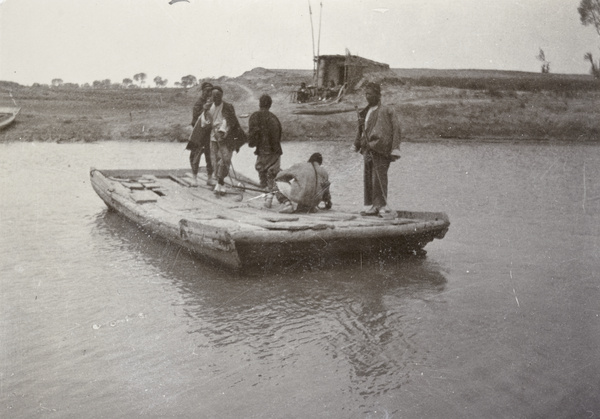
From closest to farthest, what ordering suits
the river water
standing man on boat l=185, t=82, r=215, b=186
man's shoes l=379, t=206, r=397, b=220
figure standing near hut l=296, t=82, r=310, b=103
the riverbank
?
1. the river water
2. man's shoes l=379, t=206, r=397, b=220
3. standing man on boat l=185, t=82, r=215, b=186
4. the riverbank
5. figure standing near hut l=296, t=82, r=310, b=103

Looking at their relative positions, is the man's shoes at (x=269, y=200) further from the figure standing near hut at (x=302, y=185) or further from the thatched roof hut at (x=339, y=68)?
the thatched roof hut at (x=339, y=68)

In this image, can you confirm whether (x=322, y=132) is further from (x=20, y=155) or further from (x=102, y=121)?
(x=20, y=155)

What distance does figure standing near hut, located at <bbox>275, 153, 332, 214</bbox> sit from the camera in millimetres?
7848

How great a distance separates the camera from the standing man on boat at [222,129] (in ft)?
31.6

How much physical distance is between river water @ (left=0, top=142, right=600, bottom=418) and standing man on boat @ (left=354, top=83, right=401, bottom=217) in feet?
2.93

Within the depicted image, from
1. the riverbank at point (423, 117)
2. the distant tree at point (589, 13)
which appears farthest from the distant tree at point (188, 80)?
the distant tree at point (589, 13)

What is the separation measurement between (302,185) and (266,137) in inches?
69.6

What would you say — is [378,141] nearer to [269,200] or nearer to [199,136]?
[269,200]

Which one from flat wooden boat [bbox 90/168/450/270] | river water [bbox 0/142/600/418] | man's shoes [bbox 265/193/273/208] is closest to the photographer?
river water [bbox 0/142/600/418]

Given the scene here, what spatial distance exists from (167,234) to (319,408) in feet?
12.7

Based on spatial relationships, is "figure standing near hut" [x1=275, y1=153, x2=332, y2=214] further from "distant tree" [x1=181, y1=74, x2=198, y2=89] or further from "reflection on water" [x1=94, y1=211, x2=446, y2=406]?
"distant tree" [x1=181, y1=74, x2=198, y2=89]

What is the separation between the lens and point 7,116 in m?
27.6

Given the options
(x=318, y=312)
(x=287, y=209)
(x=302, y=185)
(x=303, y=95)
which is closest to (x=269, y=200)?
(x=287, y=209)

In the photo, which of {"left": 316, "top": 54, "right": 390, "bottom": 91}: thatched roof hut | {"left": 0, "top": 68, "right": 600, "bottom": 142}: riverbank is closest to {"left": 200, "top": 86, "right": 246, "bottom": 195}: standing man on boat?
{"left": 0, "top": 68, "right": 600, "bottom": 142}: riverbank
